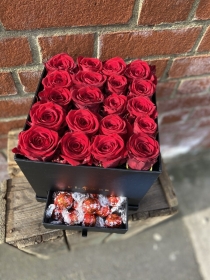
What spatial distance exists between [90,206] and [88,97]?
31cm

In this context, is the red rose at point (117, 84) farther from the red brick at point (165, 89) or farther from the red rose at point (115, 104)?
the red brick at point (165, 89)

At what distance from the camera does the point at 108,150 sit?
567mm

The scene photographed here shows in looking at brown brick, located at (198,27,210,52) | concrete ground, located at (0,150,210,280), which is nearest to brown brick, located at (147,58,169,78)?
brown brick, located at (198,27,210,52)

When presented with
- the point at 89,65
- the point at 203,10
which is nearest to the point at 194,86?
the point at 203,10

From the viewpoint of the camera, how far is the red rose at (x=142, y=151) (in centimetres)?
57

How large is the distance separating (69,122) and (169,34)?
1.55 feet

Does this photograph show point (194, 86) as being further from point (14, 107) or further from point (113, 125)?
point (14, 107)

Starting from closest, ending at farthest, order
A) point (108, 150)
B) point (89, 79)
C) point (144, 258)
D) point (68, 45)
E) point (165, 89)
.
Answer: point (108, 150), point (89, 79), point (68, 45), point (165, 89), point (144, 258)

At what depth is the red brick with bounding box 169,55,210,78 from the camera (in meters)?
0.93

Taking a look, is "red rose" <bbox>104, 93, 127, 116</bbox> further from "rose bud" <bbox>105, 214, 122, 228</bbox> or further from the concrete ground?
the concrete ground

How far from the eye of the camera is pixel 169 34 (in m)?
0.82

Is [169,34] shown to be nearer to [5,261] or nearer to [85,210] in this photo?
[85,210]

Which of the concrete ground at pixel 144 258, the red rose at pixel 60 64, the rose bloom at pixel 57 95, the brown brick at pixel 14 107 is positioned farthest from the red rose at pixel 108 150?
the concrete ground at pixel 144 258

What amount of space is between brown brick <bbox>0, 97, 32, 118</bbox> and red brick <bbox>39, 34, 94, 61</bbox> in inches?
7.6
